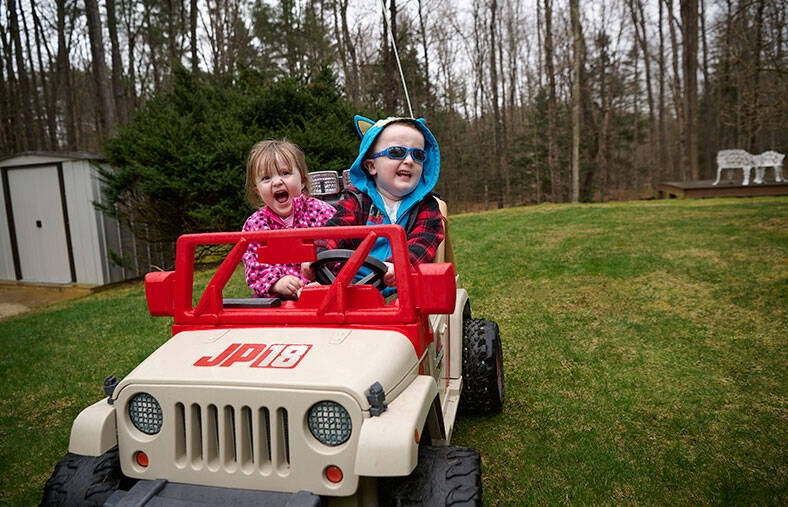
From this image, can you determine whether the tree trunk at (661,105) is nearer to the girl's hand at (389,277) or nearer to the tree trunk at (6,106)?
the girl's hand at (389,277)

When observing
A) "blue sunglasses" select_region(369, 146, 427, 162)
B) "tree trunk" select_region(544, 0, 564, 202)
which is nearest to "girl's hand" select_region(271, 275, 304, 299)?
Result: "blue sunglasses" select_region(369, 146, 427, 162)

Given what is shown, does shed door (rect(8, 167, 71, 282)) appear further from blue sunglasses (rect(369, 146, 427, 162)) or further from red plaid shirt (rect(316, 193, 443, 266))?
blue sunglasses (rect(369, 146, 427, 162))

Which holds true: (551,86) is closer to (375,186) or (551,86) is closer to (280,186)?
(375,186)

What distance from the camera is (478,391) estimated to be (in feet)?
10.2

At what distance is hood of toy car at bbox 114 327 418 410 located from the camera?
5.52ft

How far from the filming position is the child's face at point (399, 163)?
108 inches

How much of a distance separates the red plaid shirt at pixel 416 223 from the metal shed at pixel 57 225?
323 inches

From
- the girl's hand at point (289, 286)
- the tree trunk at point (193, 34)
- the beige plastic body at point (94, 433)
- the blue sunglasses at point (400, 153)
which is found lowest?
the beige plastic body at point (94, 433)

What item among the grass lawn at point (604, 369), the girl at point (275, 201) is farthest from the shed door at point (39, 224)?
the girl at point (275, 201)

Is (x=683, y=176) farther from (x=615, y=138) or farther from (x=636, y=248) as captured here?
(x=636, y=248)

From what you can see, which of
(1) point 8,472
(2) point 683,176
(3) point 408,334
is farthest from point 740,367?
(2) point 683,176

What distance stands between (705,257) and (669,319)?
2.55 m

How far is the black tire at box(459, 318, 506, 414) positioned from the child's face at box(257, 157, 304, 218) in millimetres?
1364

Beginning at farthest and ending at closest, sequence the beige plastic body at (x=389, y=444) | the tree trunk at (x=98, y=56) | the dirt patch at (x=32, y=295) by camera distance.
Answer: the tree trunk at (x=98, y=56) → the dirt patch at (x=32, y=295) → the beige plastic body at (x=389, y=444)
